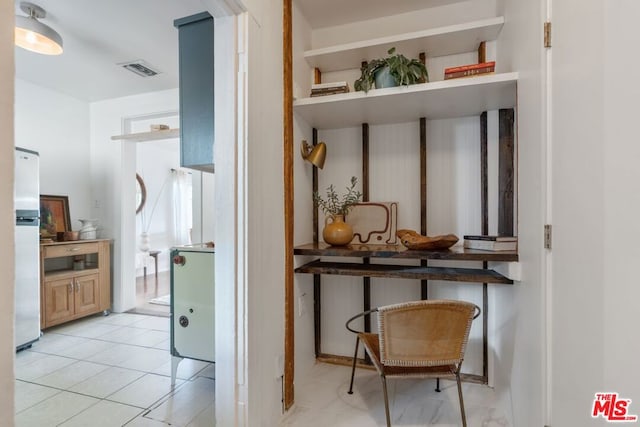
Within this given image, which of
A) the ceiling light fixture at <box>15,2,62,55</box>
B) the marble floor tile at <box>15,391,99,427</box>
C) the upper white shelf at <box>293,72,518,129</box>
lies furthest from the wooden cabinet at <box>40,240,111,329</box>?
the upper white shelf at <box>293,72,518,129</box>

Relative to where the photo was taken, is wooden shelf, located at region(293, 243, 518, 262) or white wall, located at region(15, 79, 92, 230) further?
white wall, located at region(15, 79, 92, 230)

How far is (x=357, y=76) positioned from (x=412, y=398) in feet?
7.78

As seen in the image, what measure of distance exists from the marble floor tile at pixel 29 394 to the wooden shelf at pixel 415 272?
1871 millimetres

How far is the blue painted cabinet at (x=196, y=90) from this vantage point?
1799mm

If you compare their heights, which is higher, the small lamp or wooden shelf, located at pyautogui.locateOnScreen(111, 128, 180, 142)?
wooden shelf, located at pyautogui.locateOnScreen(111, 128, 180, 142)

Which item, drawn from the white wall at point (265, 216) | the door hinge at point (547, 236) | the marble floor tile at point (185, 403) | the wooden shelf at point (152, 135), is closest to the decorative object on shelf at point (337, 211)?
the white wall at point (265, 216)

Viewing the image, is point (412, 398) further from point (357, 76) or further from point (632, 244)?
point (357, 76)

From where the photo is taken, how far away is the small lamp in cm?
231

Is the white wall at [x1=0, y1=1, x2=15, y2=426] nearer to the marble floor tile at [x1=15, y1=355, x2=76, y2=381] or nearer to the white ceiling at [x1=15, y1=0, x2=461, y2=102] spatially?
the white ceiling at [x1=15, y1=0, x2=461, y2=102]

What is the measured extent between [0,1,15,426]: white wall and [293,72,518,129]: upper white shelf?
1546 millimetres

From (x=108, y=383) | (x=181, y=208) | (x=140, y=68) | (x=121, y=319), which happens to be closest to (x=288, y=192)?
(x=108, y=383)

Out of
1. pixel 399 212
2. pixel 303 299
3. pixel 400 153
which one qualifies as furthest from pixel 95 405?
pixel 400 153

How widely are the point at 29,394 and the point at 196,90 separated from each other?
91.2 inches

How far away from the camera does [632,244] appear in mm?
796
